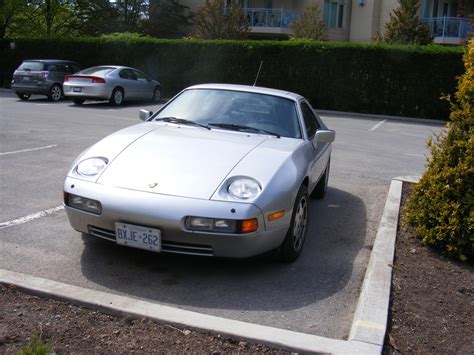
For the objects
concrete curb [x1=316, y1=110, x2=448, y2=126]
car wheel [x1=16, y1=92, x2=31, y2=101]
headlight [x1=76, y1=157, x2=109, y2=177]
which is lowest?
concrete curb [x1=316, y1=110, x2=448, y2=126]

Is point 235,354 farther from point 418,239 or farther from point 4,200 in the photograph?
point 4,200

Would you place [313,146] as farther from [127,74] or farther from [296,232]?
[127,74]

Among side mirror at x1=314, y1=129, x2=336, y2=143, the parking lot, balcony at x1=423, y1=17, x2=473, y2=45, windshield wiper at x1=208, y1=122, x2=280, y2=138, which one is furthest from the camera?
balcony at x1=423, y1=17, x2=473, y2=45

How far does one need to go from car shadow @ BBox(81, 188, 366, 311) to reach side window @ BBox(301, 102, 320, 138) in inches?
51.0

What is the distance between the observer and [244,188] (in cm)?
422

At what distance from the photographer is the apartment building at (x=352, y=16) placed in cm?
3090

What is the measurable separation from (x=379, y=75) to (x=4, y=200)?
16754mm

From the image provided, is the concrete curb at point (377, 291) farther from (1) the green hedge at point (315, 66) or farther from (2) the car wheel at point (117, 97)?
(1) the green hedge at point (315, 66)

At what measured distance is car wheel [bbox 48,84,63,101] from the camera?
19.6m

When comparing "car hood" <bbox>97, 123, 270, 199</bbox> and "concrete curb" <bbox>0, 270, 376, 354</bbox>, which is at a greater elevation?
"car hood" <bbox>97, 123, 270, 199</bbox>

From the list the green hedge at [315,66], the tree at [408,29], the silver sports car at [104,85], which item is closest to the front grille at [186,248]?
the silver sports car at [104,85]

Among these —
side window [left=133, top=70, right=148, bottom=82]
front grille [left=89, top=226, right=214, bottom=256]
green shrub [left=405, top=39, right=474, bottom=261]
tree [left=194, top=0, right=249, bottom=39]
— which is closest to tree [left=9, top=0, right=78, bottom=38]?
tree [left=194, top=0, right=249, bottom=39]

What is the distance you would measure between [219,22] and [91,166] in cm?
2361

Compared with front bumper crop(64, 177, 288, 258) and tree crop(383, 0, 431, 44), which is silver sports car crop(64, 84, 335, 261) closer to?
front bumper crop(64, 177, 288, 258)
